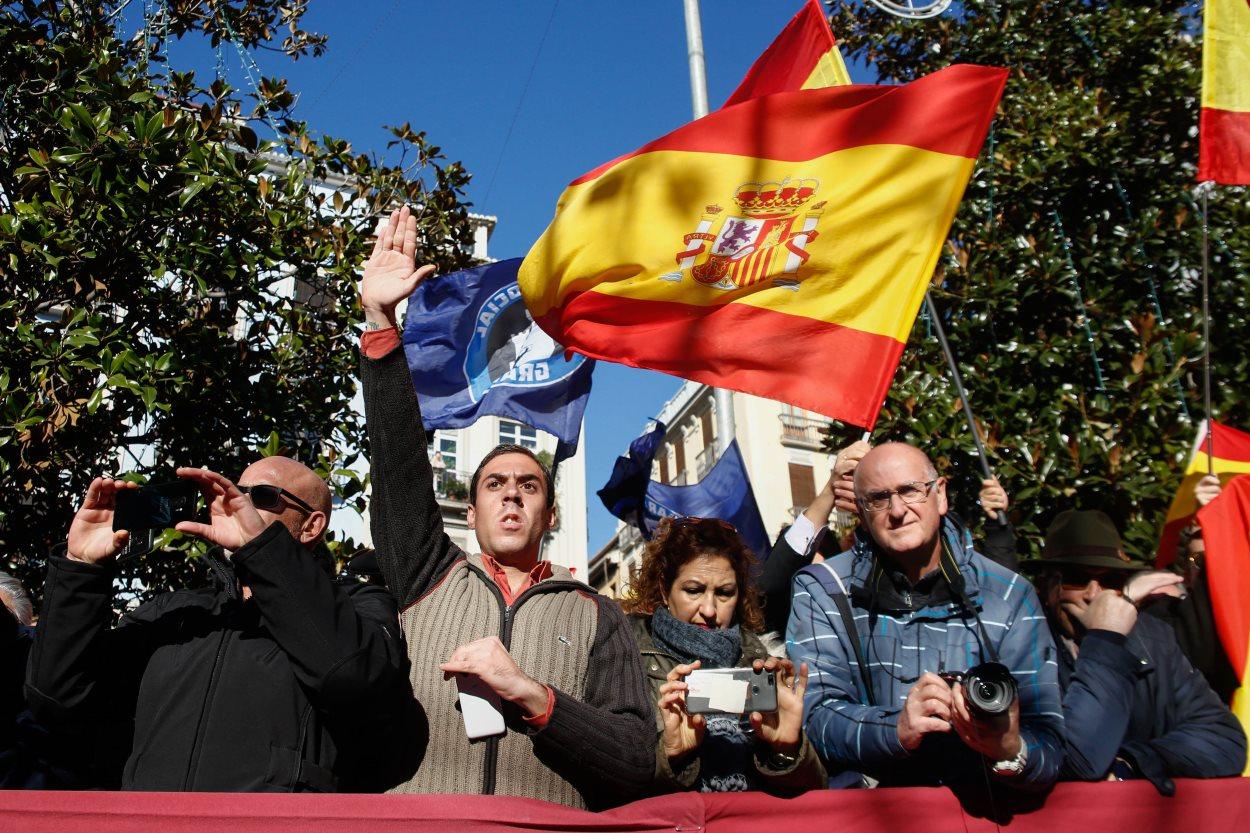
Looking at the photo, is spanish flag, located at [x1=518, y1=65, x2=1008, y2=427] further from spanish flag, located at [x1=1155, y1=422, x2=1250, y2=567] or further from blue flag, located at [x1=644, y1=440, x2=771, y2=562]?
blue flag, located at [x1=644, y1=440, x2=771, y2=562]

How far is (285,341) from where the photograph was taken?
5.91 meters

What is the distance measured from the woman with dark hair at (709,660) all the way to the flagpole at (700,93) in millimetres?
2868

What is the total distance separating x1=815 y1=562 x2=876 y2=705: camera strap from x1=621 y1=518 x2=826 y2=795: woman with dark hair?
12.2 inches

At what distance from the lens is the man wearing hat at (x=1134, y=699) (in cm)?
288

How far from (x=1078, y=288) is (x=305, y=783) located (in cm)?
617

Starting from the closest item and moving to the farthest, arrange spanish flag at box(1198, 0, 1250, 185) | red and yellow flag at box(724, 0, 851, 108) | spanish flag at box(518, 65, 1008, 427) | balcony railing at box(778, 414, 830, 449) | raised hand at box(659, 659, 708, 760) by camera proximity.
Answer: raised hand at box(659, 659, 708, 760) → spanish flag at box(518, 65, 1008, 427) → red and yellow flag at box(724, 0, 851, 108) → spanish flag at box(1198, 0, 1250, 185) → balcony railing at box(778, 414, 830, 449)

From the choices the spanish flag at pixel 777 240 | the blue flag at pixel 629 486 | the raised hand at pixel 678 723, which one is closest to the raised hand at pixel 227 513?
the raised hand at pixel 678 723

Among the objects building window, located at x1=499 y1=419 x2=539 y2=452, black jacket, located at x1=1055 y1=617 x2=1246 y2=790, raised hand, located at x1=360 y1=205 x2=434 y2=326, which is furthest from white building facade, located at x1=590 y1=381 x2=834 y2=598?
raised hand, located at x1=360 y1=205 x2=434 y2=326

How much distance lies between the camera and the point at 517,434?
26.4m

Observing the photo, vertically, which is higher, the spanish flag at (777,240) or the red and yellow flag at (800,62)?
the red and yellow flag at (800,62)

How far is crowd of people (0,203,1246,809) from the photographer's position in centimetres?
252

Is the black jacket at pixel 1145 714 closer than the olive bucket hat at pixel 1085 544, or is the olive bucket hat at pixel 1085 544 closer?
the black jacket at pixel 1145 714

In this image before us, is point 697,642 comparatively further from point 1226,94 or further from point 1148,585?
point 1226,94

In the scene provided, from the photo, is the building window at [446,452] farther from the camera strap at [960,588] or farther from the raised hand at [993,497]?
the camera strap at [960,588]
